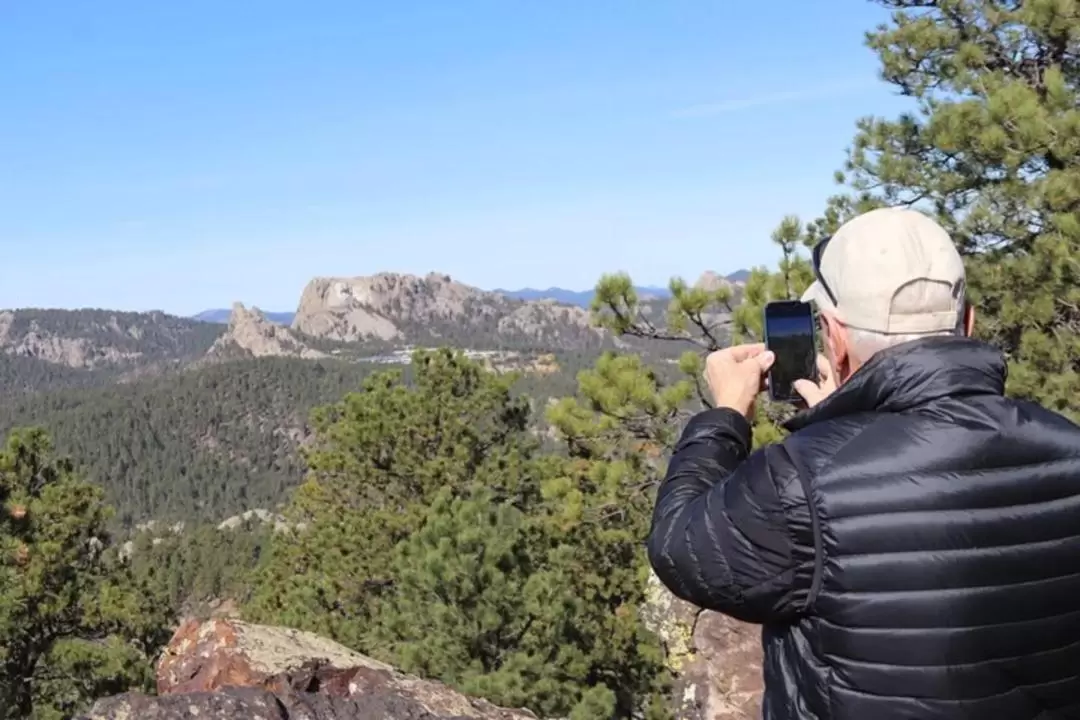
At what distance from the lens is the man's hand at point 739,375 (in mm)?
2064

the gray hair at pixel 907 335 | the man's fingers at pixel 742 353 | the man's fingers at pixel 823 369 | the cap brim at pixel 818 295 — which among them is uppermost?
the cap brim at pixel 818 295

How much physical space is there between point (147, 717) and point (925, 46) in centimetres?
794

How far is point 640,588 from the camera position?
15258 mm

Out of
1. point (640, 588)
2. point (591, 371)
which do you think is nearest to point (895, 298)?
point (591, 371)

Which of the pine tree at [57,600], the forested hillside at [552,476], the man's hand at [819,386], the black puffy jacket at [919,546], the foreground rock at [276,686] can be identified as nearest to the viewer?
the black puffy jacket at [919,546]

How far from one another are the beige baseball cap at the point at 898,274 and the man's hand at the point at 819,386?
293 mm

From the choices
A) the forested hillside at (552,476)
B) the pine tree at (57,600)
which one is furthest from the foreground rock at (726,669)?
the pine tree at (57,600)

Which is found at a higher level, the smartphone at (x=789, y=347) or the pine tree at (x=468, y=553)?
the smartphone at (x=789, y=347)

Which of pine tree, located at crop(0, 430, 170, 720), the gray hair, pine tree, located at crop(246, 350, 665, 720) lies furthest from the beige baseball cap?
pine tree, located at crop(0, 430, 170, 720)

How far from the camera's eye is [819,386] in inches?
83.7

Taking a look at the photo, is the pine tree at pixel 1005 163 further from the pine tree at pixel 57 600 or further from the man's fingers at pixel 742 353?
the pine tree at pixel 57 600

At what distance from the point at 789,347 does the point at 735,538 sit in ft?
2.00

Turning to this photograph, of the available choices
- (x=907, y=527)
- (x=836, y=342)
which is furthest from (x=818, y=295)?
(x=907, y=527)

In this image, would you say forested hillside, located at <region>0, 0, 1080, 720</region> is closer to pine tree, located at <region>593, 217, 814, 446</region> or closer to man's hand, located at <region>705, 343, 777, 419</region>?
pine tree, located at <region>593, 217, 814, 446</region>
